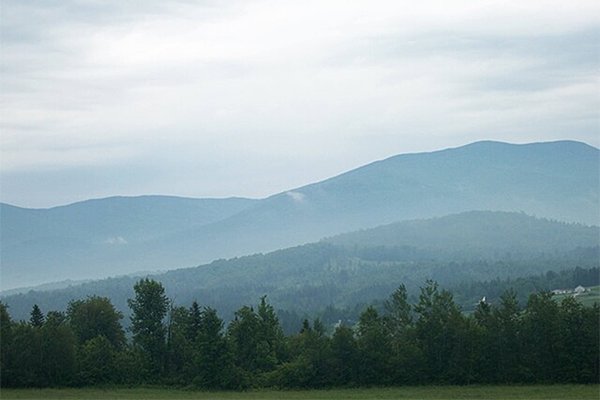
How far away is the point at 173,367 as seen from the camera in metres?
47.7

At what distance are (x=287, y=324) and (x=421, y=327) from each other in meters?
86.5

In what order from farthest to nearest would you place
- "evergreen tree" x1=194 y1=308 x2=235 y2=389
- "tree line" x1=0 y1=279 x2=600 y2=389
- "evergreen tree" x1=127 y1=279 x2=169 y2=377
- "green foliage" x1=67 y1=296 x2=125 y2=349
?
"green foliage" x1=67 y1=296 x2=125 y2=349
"evergreen tree" x1=127 y1=279 x2=169 y2=377
"evergreen tree" x1=194 y1=308 x2=235 y2=389
"tree line" x1=0 y1=279 x2=600 y2=389

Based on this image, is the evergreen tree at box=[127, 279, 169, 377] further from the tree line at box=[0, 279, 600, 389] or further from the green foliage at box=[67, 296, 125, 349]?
the green foliage at box=[67, 296, 125, 349]

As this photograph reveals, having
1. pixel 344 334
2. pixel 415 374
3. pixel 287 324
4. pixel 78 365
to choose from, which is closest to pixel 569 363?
pixel 415 374

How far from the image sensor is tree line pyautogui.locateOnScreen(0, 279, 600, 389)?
1710 inches

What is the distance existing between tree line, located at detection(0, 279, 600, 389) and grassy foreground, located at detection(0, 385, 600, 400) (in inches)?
65.3

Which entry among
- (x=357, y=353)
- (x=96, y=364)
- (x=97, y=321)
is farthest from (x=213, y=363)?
(x=97, y=321)

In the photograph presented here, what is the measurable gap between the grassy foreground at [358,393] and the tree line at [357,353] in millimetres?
1659

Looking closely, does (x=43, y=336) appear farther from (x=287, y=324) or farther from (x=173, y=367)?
(x=287, y=324)

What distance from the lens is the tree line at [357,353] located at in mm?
43438

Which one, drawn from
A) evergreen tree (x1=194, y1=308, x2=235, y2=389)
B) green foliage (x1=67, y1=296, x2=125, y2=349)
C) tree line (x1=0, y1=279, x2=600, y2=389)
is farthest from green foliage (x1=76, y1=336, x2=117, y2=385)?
green foliage (x1=67, y1=296, x2=125, y2=349)

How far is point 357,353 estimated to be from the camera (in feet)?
148

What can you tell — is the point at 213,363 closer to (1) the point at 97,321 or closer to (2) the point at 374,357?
(2) the point at 374,357

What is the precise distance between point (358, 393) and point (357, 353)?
12.6 feet
